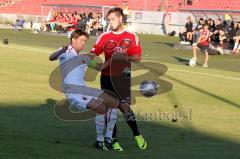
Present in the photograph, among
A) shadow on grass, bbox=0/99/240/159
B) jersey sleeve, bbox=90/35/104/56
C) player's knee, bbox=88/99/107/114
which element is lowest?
shadow on grass, bbox=0/99/240/159

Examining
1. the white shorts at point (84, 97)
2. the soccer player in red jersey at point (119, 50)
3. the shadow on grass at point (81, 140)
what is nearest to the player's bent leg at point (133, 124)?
the soccer player in red jersey at point (119, 50)

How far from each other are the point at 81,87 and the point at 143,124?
243 centimetres

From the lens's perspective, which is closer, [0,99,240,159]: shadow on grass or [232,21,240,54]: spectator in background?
[0,99,240,159]: shadow on grass

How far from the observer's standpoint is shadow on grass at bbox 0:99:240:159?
7547 mm

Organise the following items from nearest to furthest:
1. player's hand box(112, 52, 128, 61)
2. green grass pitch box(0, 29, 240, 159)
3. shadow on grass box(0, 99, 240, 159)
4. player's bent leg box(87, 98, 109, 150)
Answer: shadow on grass box(0, 99, 240, 159)
green grass pitch box(0, 29, 240, 159)
player's bent leg box(87, 98, 109, 150)
player's hand box(112, 52, 128, 61)

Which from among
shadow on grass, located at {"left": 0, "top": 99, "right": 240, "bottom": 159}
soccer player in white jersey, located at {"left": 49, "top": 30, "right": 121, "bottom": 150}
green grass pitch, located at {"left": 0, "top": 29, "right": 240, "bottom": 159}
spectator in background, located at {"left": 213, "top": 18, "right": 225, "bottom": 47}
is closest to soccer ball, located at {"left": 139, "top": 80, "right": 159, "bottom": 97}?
green grass pitch, located at {"left": 0, "top": 29, "right": 240, "bottom": 159}

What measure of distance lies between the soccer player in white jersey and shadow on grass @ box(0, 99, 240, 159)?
382 mm

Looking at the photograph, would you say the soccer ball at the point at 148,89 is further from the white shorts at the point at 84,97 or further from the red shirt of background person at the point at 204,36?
the red shirt of background person at the point at 204,36

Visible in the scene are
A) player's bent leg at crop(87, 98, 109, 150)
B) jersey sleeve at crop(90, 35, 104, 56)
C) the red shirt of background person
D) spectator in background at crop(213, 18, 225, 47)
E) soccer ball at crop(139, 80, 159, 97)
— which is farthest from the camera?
spectator in background at crop(213, 18, 225, 47)

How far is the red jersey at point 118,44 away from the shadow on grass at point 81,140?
1.19 m

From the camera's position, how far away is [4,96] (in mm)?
12727

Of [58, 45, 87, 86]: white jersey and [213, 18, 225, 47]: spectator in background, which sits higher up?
[58, 45, 87, 86]: white jersey

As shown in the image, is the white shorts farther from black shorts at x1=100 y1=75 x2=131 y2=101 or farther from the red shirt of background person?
the red shirt of background person

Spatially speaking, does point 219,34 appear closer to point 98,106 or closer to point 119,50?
point 119,50
